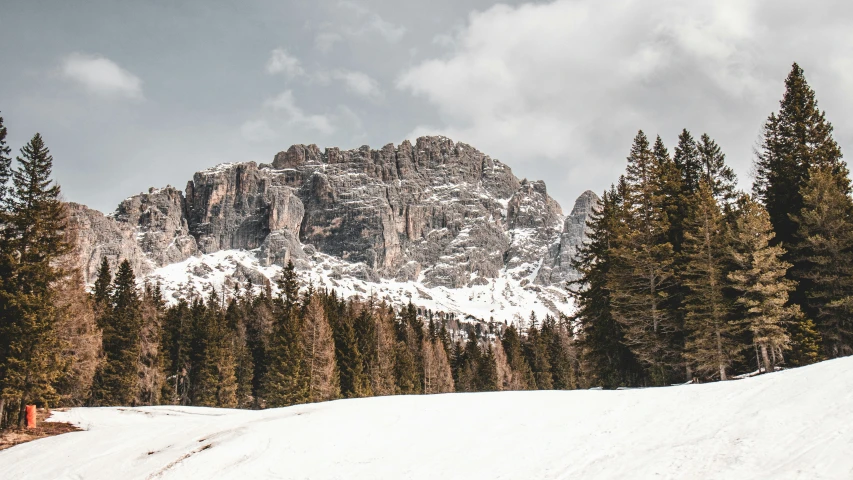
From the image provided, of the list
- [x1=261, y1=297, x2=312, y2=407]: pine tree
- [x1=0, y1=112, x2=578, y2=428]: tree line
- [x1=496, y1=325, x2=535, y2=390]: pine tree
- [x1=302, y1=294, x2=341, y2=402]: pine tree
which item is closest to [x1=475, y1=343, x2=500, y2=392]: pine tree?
[x1=0, y1=112, x2=578, y2=428]: tree line

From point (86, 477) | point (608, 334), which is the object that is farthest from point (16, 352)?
point (608, 334)

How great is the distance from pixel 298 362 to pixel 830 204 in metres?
38.2

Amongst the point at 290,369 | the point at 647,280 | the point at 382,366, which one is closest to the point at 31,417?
the point at 290,369

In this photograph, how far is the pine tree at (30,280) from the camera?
77.4 ft

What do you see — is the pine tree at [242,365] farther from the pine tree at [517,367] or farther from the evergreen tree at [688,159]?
the evergreen tree at [688,159]

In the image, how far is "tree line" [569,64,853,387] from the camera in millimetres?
26922

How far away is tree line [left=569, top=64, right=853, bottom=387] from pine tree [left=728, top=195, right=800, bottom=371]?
0.22ft

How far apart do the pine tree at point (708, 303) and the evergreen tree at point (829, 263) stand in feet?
10.4

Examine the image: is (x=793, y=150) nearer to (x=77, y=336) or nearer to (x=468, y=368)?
(x=77, y=336)

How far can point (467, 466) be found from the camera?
43.1ft

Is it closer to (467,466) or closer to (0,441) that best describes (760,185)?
(467,466)

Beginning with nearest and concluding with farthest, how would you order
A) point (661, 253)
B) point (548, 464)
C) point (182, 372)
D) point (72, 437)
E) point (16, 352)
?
1. point (548, 464)
2. point (72, 437)
3. point (16, 352)
4. point (661, 253)
5. point (182, 372)

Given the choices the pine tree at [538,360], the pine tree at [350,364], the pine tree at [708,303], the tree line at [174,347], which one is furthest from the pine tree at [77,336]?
the pine tree at [538,360]

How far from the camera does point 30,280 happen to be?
24.5 m
